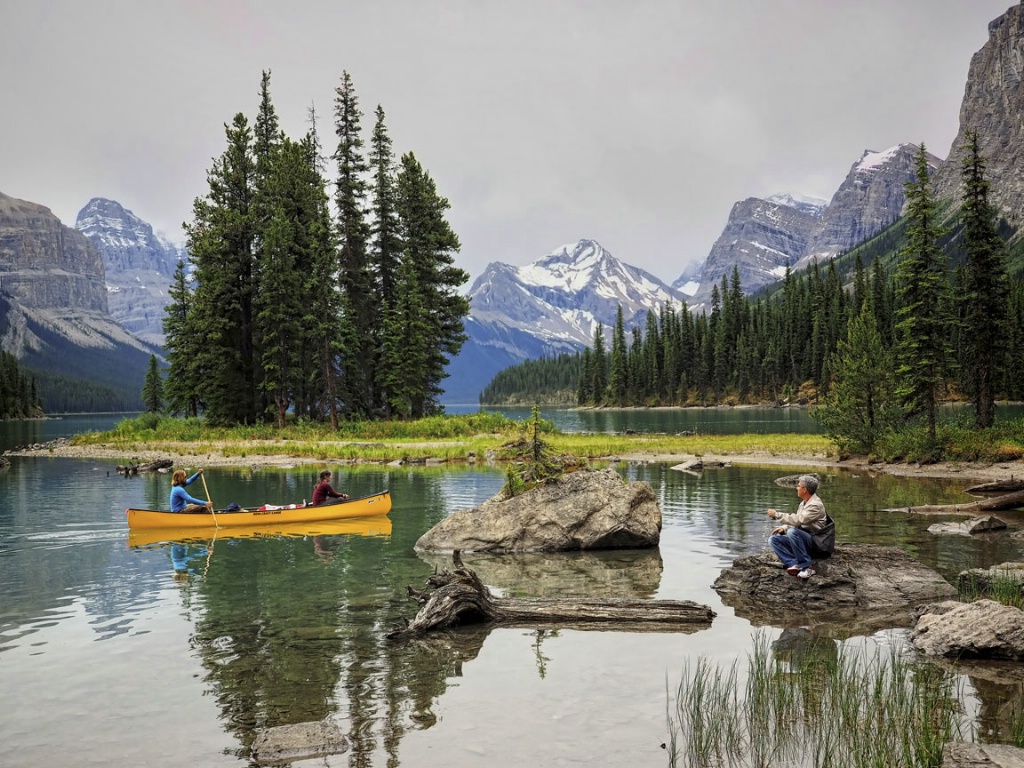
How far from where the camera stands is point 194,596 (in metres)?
16.6

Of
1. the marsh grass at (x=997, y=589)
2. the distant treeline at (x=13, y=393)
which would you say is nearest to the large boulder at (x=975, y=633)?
the marsh grass at (x=997, y=589)

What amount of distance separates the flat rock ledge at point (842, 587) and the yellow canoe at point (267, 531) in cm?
1287

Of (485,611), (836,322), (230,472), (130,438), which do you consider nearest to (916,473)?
(485,611)

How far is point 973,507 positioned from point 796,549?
1463cm

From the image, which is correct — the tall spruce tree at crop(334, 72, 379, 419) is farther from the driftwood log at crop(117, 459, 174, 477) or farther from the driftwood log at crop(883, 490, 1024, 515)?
the driftwood log at crop(883, 490, 1024, 515)

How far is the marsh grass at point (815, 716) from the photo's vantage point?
810 centimetres

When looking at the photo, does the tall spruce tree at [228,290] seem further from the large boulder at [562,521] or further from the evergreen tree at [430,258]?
the large boulder at [562,521]

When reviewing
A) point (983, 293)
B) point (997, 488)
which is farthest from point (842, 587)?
point (983, 293)

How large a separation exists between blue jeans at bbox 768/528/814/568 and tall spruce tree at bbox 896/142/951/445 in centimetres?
2811

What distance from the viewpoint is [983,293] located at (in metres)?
42.2

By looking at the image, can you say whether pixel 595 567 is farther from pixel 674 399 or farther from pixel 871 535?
pixel 674 399

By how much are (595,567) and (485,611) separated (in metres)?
5.94

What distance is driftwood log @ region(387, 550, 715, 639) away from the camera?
13562 mm

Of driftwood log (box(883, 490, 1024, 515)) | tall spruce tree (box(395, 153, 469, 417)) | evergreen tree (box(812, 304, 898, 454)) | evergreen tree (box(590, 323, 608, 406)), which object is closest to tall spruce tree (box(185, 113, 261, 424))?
tall spruce tree (box(395, 153, 469, 417))
